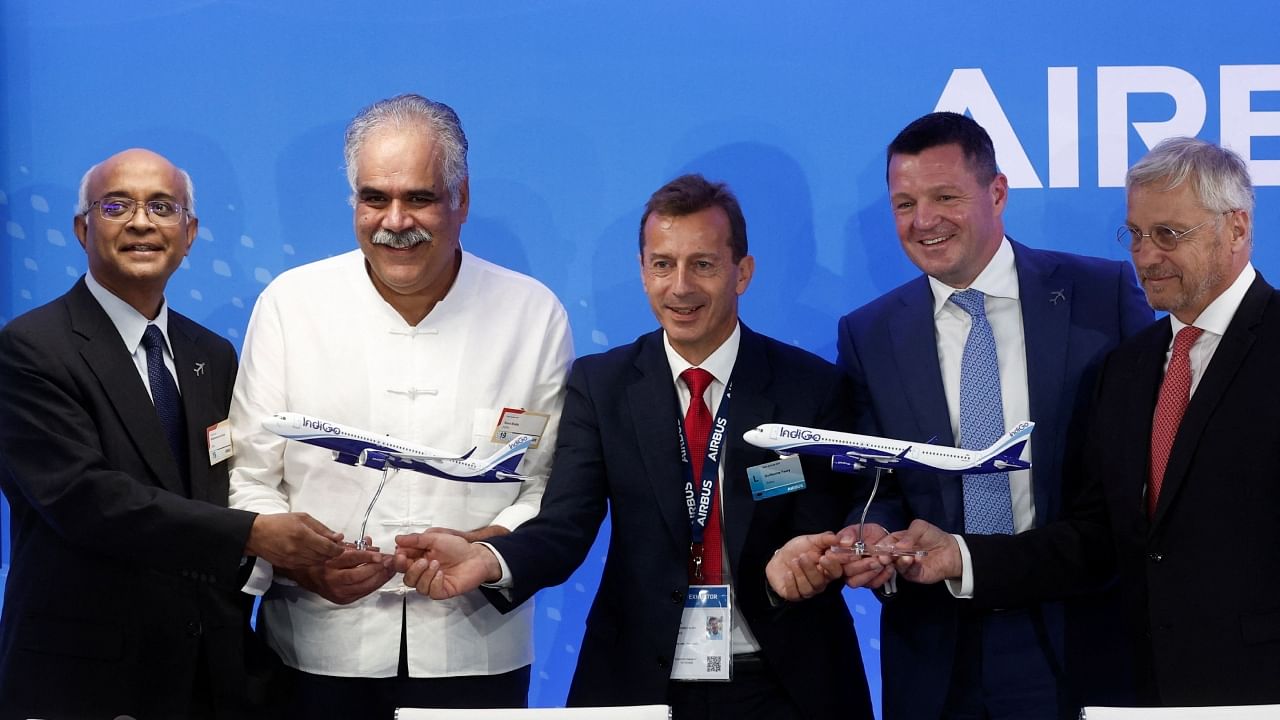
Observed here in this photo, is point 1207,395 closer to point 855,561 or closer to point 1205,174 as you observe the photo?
point 1205,174

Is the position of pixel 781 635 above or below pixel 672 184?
below

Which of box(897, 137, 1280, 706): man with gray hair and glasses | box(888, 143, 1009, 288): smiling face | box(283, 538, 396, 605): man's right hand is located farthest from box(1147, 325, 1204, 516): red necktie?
box(283, 538, 396, 605): man's right hand

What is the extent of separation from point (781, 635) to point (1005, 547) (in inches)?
25.4

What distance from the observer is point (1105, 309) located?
3.71 m

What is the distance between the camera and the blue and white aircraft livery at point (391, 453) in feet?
10.8

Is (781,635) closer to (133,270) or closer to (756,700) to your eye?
(756,700)

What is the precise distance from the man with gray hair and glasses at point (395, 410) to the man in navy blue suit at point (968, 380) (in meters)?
1.03

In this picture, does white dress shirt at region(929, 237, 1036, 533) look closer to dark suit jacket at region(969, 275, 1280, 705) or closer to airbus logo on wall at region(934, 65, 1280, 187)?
dark suit jacket at region(969, 275, 1280, 705)

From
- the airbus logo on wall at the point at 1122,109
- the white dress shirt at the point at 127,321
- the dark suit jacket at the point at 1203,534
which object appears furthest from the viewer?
the airbus logo on wall at the point at 1122,109

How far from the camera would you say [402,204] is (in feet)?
11.8

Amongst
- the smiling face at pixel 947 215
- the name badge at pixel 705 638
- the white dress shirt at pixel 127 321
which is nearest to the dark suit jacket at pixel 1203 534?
the smiling face at pixel 947 215

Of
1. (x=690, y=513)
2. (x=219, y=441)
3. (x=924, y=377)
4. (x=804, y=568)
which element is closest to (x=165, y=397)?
(x=219, y=441)

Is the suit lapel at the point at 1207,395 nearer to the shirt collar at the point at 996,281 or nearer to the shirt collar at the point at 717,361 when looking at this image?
the shirt collar at the point at 996,281

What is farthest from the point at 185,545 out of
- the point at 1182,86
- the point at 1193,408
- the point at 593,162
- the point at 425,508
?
the point at 1182,86
